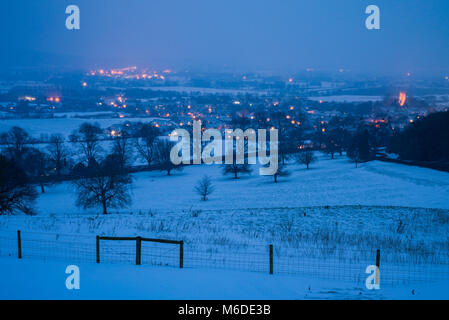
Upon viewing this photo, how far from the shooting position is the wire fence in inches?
313

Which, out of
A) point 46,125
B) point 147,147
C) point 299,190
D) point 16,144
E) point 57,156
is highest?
point 46,125

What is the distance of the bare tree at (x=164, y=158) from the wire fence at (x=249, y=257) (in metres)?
30.9

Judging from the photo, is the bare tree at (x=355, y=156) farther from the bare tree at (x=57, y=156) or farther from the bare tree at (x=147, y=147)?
the bare tree at (x=57, y=156)

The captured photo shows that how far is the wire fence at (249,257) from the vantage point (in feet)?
26.1

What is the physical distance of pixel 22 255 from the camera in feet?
29.2

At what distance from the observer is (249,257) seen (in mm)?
9234

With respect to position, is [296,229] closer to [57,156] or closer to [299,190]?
[299,190]

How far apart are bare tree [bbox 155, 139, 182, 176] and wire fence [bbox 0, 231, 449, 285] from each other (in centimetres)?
3089

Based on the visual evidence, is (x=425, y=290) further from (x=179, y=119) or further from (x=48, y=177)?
(x=179, y=119)

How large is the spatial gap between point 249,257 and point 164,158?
35.5 metres

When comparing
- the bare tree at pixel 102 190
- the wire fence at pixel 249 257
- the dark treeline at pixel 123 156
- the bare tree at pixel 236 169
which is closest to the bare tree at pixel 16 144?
the dark treeline at pixel 123 156

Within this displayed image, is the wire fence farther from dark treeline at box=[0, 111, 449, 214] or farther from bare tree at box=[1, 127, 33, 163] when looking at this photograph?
bare tree at box=[1, 127, 33, 163]

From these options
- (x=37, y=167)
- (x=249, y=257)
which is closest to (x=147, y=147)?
(x=37, y=167)

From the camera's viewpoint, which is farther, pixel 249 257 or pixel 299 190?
pixel 299 190
